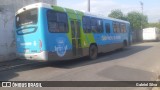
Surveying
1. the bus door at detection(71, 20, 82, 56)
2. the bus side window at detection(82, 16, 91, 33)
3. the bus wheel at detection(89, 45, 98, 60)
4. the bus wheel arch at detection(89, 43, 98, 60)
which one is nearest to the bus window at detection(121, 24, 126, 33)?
the bus wheel arch at detection(89, 43, 98, 60)

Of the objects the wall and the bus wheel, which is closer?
the bus wheel

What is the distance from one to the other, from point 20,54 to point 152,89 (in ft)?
23.4

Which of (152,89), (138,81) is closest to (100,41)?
(138,81)

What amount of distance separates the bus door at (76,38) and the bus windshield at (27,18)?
2432 millimetres

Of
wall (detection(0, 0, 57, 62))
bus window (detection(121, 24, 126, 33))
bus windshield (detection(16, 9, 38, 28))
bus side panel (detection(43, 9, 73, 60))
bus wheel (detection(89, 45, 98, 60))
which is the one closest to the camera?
bus side panel (detection(43, 9, 73, 60))

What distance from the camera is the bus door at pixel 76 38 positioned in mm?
13109

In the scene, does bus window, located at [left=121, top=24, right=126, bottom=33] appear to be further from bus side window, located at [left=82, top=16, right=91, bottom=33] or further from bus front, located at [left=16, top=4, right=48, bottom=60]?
bus front, located at [left=16, top=4, right=48, bottom=60]

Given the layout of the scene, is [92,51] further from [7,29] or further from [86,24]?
[7,29]

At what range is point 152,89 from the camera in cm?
782

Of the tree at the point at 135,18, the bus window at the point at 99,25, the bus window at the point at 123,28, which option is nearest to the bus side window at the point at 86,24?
Result: the bus window at the point at 99,25

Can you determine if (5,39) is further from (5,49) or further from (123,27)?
(123,27)

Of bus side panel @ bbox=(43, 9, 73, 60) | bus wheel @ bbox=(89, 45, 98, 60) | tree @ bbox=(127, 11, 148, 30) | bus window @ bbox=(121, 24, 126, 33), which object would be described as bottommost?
bus wheel @ bbox=(89, 45, 98, 60)

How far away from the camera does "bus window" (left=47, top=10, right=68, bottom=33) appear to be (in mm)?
11469

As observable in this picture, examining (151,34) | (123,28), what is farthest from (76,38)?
(151,34)
